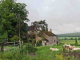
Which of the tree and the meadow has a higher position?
the tree

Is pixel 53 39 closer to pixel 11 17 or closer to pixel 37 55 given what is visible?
pixel 37 55

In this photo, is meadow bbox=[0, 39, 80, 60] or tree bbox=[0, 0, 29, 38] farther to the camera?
tree bbox=[0, 0, 29, 38]

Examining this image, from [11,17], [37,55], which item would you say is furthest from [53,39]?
[11,17]

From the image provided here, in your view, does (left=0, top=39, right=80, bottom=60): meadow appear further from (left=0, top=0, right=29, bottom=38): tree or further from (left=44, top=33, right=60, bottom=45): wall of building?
(left=0, top=0, right=29, bottom=38): tree

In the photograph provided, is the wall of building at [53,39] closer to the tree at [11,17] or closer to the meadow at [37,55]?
the meadow at [37,55]

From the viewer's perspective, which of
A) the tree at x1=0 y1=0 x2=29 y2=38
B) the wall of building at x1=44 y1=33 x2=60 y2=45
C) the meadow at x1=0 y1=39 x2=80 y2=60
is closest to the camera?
the meadow at x1=0 y1=39 x2=80 y2=60

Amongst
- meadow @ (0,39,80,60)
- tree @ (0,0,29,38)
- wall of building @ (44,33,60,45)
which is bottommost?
meadow @ (0,39,80,60)

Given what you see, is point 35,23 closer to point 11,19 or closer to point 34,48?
point 34,48

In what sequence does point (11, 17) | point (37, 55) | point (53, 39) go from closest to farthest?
1. point (37, 55)
2. point (53, 39)
3. point (11, 17)

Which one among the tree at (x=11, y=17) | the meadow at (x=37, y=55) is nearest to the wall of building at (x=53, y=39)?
the meadow at (x=37, y=55)

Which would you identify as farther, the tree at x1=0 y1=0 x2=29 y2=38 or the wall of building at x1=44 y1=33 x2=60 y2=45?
the tree at x1=0 y1=0 x2=29 y2=38

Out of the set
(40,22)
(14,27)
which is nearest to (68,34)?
(40,22)

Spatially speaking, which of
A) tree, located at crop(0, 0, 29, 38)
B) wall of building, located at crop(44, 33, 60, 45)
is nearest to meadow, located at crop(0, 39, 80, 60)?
wall of building, located at crop(44, 33, 60, 45)

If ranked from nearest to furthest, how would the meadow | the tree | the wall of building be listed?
the meadow, the wall of building, the tree
